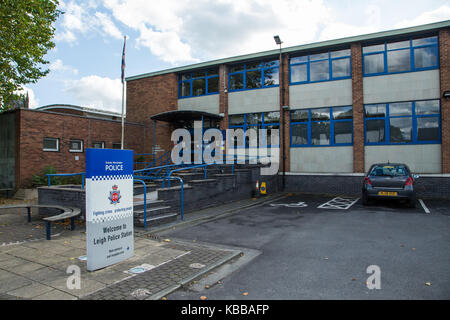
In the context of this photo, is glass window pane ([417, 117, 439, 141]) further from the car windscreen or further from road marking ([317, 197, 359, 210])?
road marking ([317, 197, 359, 210])

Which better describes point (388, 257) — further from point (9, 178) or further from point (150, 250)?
point (9, 178)

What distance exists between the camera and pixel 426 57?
46.9ft

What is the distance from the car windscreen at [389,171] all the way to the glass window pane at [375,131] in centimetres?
458

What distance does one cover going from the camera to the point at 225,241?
21.4ft

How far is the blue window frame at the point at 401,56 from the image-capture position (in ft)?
46.7

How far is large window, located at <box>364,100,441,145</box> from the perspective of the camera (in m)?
14.1

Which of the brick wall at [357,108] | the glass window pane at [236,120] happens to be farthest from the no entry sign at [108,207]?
the glass window pane at [236,120]

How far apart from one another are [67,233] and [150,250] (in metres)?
2.67

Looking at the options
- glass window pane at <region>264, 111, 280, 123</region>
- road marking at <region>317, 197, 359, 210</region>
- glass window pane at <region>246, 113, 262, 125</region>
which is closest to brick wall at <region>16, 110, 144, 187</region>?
glass window pane at <region>246, 113, 262, 125</region>

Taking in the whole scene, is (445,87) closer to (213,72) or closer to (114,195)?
(213,72)

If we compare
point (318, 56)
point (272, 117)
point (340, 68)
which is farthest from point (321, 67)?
point (272, 117)

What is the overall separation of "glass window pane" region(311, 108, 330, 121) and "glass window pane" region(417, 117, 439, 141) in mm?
4179

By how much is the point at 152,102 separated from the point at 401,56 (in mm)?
14856
